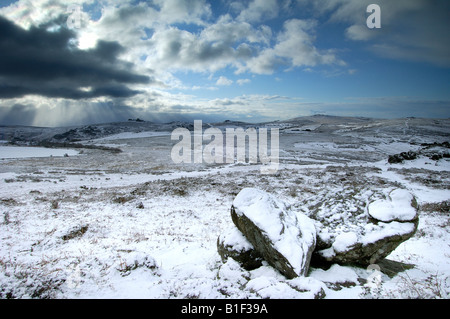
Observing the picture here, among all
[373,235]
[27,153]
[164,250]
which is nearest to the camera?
[373,235]

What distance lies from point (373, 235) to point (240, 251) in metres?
3.97

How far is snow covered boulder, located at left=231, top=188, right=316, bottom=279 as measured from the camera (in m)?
5.81

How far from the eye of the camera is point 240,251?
683cm

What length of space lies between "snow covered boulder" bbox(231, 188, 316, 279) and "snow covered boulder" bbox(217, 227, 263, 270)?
0.18 meters

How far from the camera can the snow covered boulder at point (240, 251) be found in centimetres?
667

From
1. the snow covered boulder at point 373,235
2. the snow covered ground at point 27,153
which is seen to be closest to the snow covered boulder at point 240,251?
the snow covered boulder at point 373,235

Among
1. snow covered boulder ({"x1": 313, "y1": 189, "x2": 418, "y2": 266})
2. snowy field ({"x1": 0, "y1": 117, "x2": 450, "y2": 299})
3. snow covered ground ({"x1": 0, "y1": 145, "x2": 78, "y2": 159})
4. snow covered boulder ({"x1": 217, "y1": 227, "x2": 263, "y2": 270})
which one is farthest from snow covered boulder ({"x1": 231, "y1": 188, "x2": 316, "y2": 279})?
snow covered ground ({"x1": 0, "y1": 145, "x2": 78, "y2": 159})

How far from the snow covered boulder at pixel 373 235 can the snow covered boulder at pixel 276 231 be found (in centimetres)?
66

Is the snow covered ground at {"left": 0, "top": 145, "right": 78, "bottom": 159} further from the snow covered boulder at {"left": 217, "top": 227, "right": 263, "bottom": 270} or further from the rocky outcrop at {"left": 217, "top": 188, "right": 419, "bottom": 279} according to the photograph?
the rocky outcrop at {"left": 217, "top": 188, "right": 419, "bottom": 279}

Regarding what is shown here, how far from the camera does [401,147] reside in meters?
65.5

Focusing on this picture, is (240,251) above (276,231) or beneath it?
beneath

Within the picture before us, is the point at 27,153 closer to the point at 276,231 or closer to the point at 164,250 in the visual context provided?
the point at 164,250

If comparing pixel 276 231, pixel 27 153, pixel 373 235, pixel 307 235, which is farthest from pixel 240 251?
pixel 27 153
